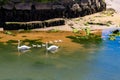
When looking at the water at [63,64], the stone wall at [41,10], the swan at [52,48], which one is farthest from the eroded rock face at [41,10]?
the swan at [52,48]

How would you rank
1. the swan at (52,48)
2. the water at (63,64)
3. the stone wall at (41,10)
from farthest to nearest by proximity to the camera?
the stone wall at (41,10) → the swan at (52,48) → the water at (63,64)

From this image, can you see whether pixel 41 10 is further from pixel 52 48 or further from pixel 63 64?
pixel 63 64

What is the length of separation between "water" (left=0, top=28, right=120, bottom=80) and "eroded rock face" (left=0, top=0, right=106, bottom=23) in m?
6.93

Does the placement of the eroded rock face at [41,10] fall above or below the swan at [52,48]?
above

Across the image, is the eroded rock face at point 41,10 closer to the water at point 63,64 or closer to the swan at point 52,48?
the water at point 63,64

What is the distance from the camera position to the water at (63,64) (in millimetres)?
15828

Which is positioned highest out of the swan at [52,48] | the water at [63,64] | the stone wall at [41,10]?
the stone wall at [41,10]

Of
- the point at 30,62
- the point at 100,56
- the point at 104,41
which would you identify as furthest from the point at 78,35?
the point at 30,62

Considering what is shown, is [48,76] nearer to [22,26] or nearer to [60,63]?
[60,63]

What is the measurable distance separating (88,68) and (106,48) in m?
4.46

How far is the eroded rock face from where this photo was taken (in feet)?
92.9

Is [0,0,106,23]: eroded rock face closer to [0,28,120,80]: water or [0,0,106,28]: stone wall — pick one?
[0,0,106,28]: stone wall

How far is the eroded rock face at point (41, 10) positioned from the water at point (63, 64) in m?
6.93

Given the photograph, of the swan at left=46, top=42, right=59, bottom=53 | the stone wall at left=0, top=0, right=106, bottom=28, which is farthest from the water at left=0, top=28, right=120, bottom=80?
the stone wall at left=0, top=0, right=106, bottom=28
